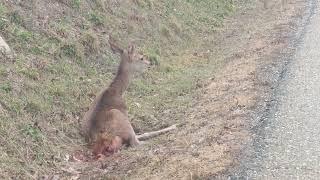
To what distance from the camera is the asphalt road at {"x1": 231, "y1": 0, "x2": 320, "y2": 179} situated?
23.5 feet

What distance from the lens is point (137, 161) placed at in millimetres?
8750

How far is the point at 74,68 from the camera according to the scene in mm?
12375

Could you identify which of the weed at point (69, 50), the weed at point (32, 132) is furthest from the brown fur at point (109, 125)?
the weed at point (69, 50)

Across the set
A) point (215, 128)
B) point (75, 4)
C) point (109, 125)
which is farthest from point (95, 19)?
point (215, 128)

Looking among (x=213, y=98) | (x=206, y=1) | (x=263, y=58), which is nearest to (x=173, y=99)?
(x=213, y=98)

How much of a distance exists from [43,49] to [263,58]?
15.4ft

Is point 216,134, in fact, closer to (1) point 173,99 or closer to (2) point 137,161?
(2) point 137,161

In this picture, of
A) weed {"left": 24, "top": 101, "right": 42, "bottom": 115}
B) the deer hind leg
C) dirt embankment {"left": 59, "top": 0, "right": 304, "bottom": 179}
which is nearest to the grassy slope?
weed {"left": 24, "top": 101, "right": 42, "bottom": 115}

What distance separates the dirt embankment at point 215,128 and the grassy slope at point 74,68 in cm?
60

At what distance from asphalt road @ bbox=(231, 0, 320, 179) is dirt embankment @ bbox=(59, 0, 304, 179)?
0.94 feet

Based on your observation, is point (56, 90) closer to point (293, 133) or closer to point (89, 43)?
point (89, 43)

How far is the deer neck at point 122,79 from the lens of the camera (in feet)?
34.7

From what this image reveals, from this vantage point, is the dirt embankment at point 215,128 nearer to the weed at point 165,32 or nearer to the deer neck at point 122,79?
the deer neck at point 122,79

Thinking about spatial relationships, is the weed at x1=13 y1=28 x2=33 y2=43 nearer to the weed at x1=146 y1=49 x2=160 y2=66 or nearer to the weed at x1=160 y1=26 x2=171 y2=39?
the weed at x1=146 y1=49 x2=160 y2=66
